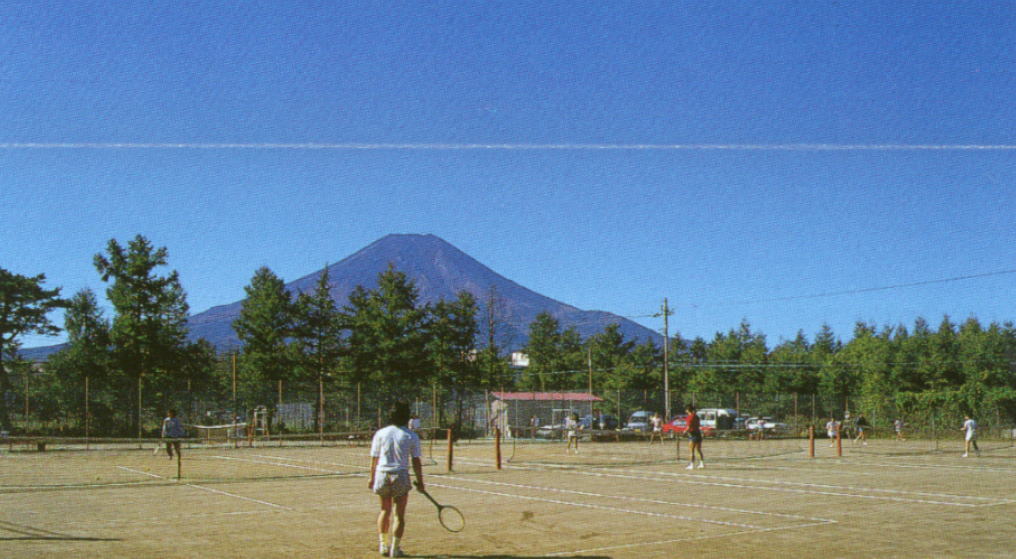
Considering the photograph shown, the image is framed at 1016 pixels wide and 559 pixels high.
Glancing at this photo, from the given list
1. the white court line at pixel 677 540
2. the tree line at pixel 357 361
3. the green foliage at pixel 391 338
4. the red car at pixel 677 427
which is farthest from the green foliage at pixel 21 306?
the white court line at pixel 677 540

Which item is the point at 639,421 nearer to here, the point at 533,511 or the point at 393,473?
the point at 533,511

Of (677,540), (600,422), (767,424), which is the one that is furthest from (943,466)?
(767,424)

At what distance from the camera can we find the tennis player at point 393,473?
37.5 feet

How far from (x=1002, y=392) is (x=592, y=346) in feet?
136

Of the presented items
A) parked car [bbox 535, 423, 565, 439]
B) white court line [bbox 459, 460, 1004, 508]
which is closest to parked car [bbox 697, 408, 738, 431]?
parked car [bbox 535, 423, 565, 439]

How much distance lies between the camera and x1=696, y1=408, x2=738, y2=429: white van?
62.4 metres

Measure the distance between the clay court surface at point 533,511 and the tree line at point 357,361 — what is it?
26.0 meters

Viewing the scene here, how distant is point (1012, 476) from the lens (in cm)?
2430

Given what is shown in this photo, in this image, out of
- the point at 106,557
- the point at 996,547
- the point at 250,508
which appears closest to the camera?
the point at 106,557

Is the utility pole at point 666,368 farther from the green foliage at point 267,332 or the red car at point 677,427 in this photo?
the green foliage at point 267,332

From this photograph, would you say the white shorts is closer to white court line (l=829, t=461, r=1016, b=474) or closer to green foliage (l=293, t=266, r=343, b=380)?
white court line (l=829, t=461, r=1016, b=474)

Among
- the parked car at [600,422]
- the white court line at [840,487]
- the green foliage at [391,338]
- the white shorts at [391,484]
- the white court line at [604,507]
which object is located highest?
the green foliage at [391,338]

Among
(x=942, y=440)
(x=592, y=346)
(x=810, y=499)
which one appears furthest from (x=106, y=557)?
(x=592, y=346)

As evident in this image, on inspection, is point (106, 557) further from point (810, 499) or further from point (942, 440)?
point (942, 440)
